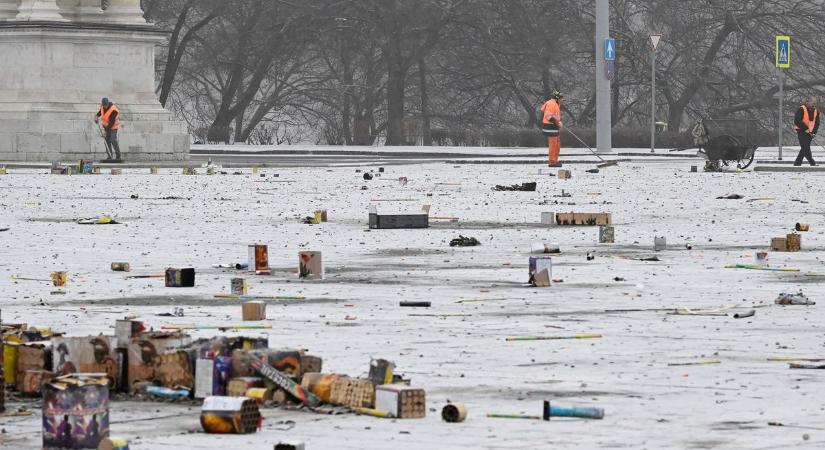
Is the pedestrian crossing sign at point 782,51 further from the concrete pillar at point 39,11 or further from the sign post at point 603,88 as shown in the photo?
the concrete pillar at point 39,11

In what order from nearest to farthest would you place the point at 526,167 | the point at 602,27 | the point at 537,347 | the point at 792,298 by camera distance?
the point at 537,347 < the point at 792,298 < the point at 526,167 < the point at 602,27

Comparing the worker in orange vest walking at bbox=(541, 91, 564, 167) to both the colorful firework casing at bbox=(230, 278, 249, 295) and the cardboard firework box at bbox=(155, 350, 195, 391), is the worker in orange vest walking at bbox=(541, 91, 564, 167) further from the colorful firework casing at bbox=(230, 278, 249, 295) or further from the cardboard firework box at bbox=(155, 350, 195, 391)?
the cardboard firework box at bbox=(155, 350, 195, 391)

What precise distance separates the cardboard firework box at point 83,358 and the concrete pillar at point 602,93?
137ft

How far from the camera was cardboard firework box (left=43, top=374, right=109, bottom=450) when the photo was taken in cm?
772

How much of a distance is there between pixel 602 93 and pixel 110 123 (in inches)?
540

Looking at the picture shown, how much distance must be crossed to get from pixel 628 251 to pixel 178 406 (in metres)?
10.5

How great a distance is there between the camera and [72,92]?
1853 inches

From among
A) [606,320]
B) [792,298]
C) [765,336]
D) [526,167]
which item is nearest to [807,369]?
[765,336]

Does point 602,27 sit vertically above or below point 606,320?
above

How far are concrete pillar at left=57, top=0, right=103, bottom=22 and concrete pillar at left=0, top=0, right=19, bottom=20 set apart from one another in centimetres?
Answer: 108

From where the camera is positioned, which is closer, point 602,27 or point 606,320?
point 606,320

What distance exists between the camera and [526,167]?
42.8 m

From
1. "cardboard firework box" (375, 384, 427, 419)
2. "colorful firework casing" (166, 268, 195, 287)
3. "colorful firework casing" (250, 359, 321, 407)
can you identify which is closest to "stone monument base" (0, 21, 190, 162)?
"colorful firework casing" (166, 268, 195, 287)

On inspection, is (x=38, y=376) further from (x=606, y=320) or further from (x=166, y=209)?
(x=166, y=209)
